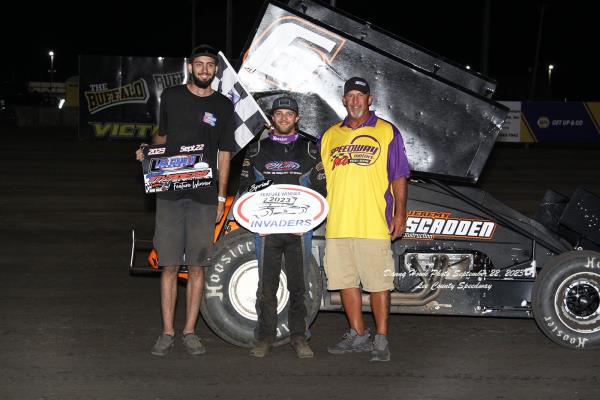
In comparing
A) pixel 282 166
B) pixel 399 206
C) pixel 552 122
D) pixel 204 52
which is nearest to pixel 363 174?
pixel 399 206

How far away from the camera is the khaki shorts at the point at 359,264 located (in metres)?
5.90

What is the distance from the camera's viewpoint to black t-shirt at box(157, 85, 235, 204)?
19.2ft

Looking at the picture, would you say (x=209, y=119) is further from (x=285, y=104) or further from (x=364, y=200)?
(x=364, y=200)

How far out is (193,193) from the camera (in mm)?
5922

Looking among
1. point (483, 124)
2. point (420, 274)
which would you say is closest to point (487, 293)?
point (420, 274)

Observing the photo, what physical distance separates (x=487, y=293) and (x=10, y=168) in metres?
Answer: 15.2

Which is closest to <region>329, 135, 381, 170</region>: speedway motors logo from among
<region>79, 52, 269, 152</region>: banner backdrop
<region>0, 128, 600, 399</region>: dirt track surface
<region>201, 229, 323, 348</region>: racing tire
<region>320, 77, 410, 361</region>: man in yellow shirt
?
<region>320, 77, 410, 361</region>: man in yellow shirt

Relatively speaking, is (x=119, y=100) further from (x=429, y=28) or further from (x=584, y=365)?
(x=429, y=28)

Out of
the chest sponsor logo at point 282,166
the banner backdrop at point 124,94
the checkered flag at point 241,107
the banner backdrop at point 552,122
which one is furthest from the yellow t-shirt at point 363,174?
the banner backdrop at point 124,94

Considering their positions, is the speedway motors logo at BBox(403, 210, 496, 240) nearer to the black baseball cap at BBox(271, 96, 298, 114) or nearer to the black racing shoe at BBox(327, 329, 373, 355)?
the black racing shoe at BBox(327, 329, 373, 355)

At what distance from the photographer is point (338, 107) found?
612 cm

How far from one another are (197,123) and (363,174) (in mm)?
1108

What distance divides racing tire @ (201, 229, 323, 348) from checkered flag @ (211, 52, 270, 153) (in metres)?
0.65

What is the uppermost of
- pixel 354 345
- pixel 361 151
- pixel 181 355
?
pixel 361 151
